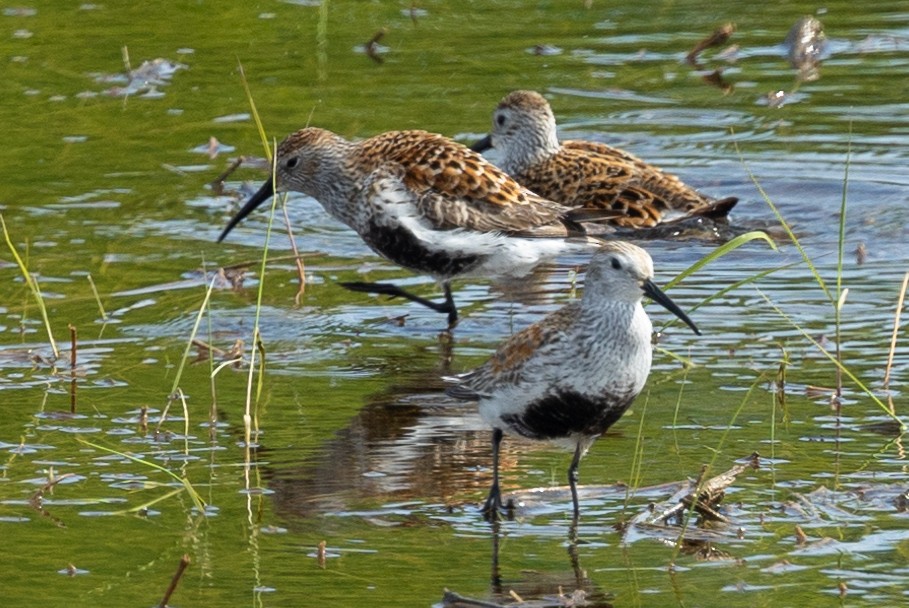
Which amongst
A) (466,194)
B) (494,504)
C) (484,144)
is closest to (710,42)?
(484,144)

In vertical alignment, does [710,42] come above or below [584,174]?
above

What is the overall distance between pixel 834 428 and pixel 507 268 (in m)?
2.61

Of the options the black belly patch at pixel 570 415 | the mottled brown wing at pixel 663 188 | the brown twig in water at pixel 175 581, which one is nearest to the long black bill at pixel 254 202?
the mottled brown wing at pixel 663 188

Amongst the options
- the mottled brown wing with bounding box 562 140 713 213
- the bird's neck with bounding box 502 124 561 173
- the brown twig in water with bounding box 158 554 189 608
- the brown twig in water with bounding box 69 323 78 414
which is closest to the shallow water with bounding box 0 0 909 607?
the brown twig in water with bounding box 69 323 78 414

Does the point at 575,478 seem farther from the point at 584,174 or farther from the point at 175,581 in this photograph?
the point at 584,174

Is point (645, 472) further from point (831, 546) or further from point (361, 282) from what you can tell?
point (361, 282)

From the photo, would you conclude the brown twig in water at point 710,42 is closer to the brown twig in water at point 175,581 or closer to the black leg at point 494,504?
the black leg at point 494,504

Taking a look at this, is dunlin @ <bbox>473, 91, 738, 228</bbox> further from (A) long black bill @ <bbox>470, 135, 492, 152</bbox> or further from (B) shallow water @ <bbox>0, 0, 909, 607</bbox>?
(B) shallow water @ <bbox>0, 0, 909, 607</bbox>

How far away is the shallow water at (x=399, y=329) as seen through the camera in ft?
19.2

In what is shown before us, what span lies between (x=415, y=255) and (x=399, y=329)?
15.5 inches

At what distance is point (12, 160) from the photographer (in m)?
12.0

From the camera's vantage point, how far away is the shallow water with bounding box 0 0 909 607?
19.2ft

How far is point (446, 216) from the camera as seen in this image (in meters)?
9.10

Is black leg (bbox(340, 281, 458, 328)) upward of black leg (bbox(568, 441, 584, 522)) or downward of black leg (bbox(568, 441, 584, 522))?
downward
